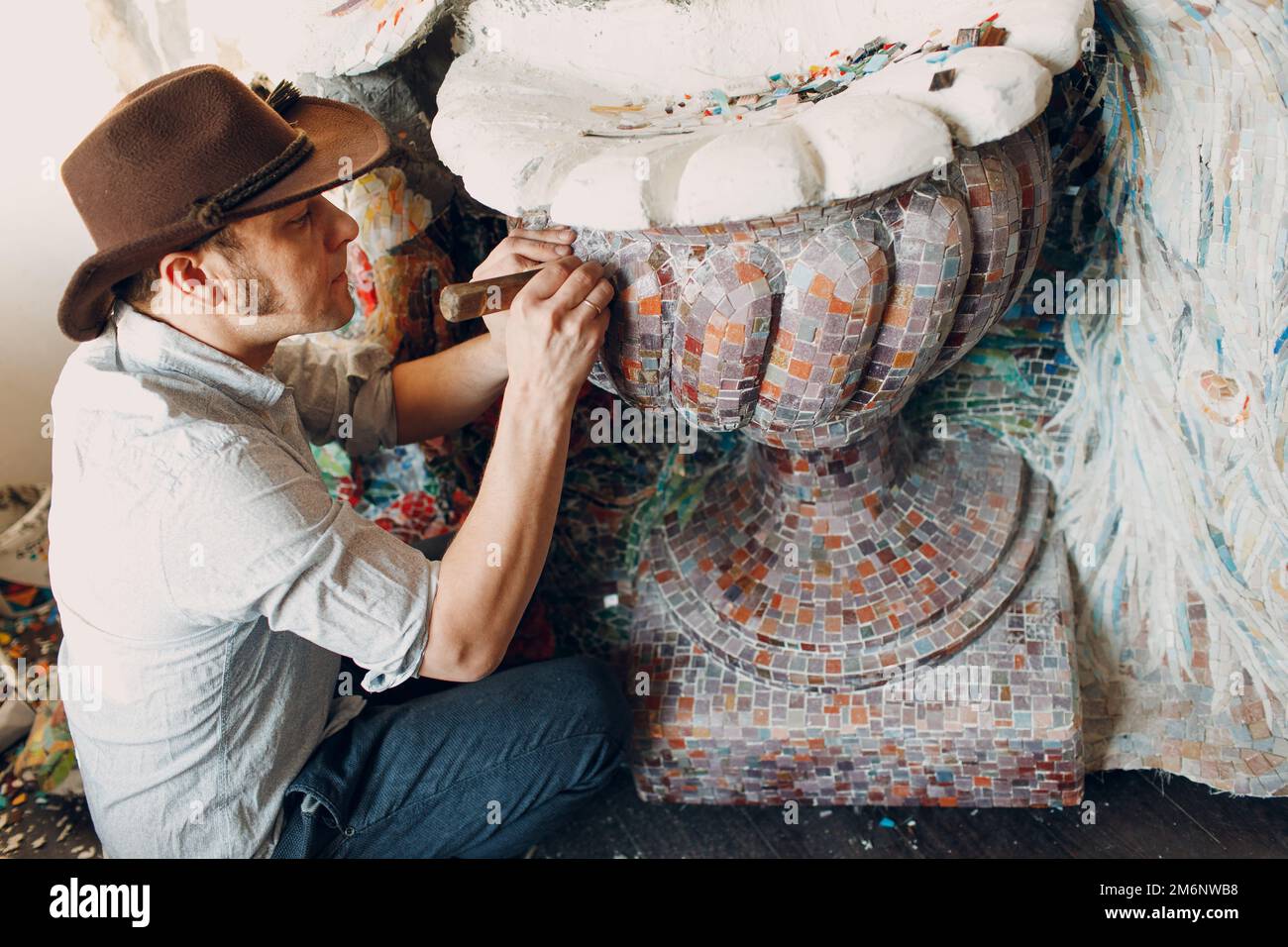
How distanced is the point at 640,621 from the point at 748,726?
25 centimetres

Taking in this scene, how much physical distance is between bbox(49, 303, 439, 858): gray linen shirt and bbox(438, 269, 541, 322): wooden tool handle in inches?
9.6

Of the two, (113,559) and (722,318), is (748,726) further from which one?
(113,559)

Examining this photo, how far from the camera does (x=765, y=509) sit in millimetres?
1707

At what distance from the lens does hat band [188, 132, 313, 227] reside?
1118 millimetres

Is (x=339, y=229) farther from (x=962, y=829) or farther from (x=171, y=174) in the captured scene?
(x=962, y=829)

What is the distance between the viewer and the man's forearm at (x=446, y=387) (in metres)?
1.58

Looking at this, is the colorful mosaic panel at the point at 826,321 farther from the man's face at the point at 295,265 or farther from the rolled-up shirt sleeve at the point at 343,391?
the rolled-up shirt sleeve at the point at 343,391

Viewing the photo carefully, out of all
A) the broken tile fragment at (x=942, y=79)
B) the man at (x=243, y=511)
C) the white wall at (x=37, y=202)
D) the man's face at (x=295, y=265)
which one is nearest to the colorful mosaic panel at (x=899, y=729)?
the man at (x=243, y=511)

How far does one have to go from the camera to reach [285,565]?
112 cm

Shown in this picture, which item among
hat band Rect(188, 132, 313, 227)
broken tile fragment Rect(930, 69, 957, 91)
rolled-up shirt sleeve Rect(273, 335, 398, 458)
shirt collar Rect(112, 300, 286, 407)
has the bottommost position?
rolled-up shirt sleeve Rect(273, 335, 398, 458)

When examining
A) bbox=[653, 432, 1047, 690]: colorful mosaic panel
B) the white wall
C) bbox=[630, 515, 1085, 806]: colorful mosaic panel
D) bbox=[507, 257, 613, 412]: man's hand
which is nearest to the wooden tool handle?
bbox=[507, 257, 613, 412]: man's hand

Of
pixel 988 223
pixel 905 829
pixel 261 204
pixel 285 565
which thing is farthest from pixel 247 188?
pixel 905 829

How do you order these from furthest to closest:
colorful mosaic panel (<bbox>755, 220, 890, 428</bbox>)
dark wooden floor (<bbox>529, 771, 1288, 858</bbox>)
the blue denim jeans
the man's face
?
1. dark wooden floor (<bbox>529, 771, 1288, 858</bbox>)
2. the blue denim jeans
3. the man's face
4. colorful mosaic panel (<bbox>755, 220, 890, 428</bbox>)

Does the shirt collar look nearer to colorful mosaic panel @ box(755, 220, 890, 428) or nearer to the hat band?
the hat band
